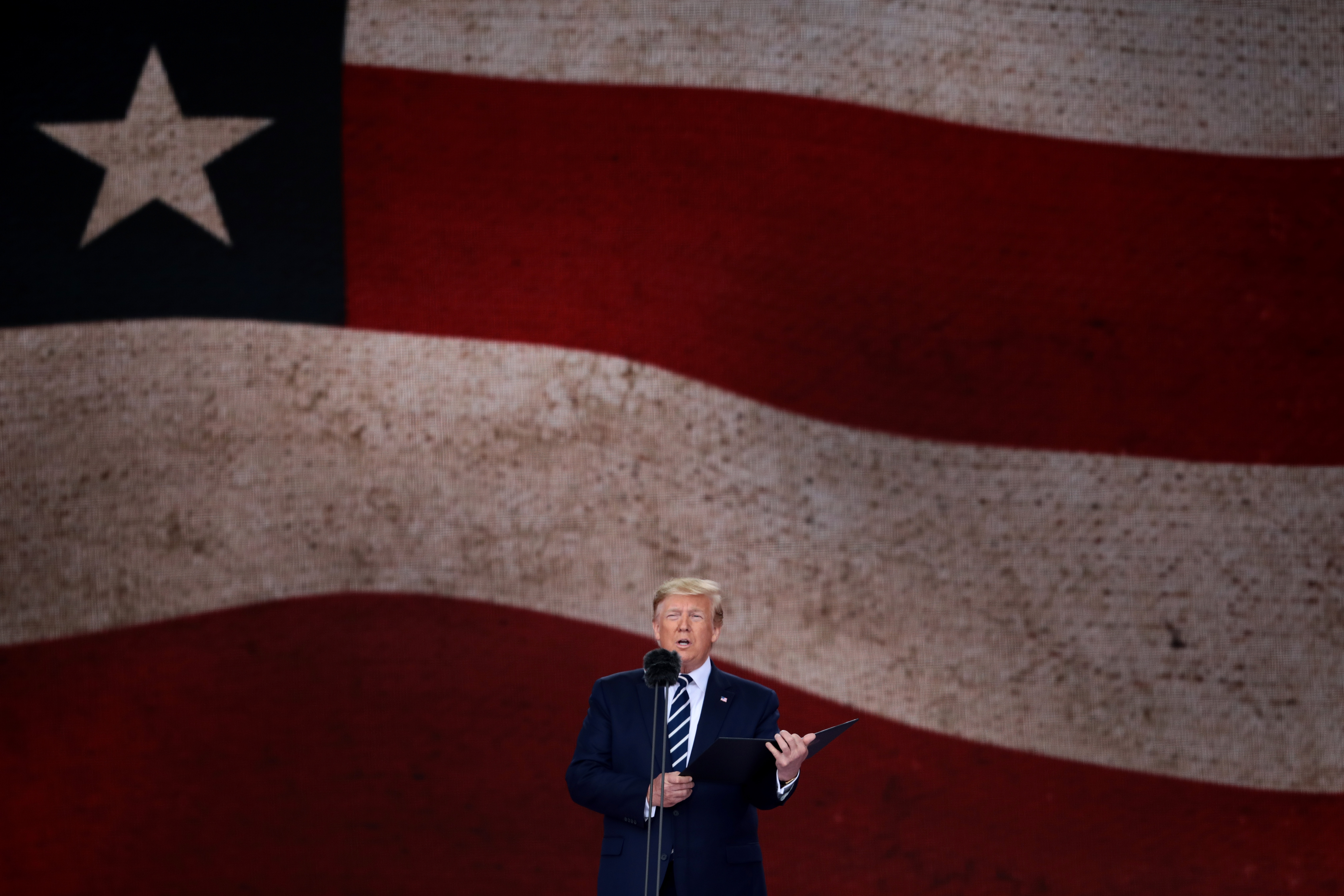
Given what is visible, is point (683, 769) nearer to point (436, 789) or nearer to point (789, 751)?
point (789, 751)

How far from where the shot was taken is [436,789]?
8.94 feet

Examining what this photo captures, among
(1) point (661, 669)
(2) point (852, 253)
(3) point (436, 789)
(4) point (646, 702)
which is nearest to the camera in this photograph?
(1) point (661, 669)

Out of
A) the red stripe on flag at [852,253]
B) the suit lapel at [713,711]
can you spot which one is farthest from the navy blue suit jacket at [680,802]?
the red stripe on flag at [852,253]

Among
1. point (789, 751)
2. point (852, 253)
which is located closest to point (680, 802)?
point (789, 751)

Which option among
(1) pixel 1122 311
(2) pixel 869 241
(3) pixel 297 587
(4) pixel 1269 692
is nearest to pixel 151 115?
(3) pixel 297 587

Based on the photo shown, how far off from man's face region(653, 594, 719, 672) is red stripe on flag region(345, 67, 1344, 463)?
1.24 metres

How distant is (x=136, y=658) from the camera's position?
8.96ft

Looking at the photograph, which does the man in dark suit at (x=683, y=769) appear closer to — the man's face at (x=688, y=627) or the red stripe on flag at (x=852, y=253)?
the man's face at (x=688, y=627)

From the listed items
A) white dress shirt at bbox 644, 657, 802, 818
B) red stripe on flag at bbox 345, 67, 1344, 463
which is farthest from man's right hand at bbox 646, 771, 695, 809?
red stripe on flag at bbox 345, 67, 1344, 463

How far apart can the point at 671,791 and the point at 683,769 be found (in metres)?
0.12

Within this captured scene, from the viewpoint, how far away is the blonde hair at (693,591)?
65.6 inches

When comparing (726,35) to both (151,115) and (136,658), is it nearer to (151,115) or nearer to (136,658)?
(151,115)

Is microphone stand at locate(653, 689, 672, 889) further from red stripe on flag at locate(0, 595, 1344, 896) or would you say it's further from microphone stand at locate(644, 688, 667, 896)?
red stripe on flag at locate(0, 595, 1344, 896)

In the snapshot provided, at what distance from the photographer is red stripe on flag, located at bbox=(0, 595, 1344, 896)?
2.68m
